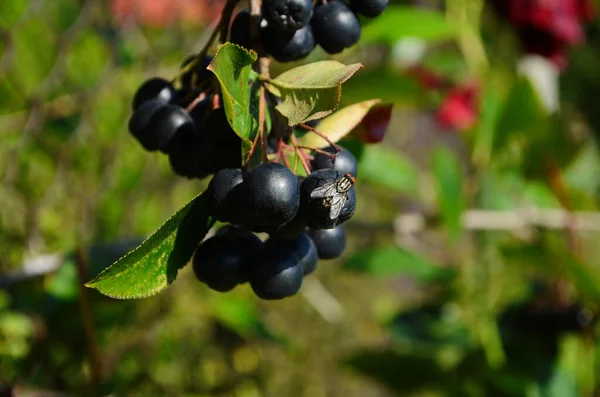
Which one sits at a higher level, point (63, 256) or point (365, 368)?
point (63, 256)

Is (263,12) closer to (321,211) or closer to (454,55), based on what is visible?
(321,211)

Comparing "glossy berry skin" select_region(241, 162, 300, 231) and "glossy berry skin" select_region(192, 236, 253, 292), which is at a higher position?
"glossy berry skin" select_region(241, 162, 300, 231)

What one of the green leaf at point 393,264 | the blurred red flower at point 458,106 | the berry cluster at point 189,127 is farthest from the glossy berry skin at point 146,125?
the blurred red flower at point 458,106

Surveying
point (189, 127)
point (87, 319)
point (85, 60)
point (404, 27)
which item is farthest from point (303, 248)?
point (85, 60)

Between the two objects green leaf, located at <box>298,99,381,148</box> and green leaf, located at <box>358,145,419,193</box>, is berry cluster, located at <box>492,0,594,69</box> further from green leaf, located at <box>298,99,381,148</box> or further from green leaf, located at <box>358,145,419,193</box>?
green leaf, located at <box>298,99,381,148</box>

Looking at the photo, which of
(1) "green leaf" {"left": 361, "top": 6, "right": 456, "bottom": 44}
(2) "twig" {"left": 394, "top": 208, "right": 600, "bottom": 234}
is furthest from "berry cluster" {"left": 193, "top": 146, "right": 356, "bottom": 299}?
(2) "twig" {"left": 394, "top": 208, "right": 600, "bottom": 234}

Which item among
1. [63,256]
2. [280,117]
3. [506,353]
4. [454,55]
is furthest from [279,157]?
[454,55]

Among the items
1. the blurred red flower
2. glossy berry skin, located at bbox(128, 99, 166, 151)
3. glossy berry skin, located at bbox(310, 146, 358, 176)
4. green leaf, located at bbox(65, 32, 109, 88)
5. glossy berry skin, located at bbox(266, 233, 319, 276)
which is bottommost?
the blurred red flower

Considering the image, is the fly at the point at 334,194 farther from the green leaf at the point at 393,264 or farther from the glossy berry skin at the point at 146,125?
the green leaf at the point at 393,264
